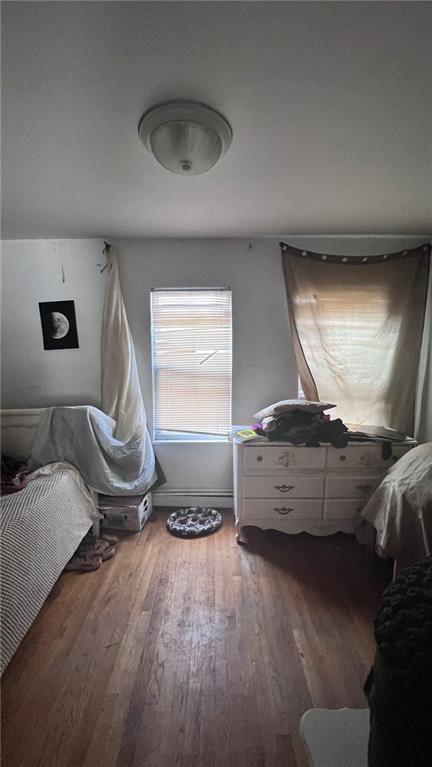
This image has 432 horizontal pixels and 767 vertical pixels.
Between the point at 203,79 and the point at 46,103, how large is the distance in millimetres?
553

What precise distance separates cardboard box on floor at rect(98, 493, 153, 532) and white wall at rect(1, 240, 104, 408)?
0.82 meters

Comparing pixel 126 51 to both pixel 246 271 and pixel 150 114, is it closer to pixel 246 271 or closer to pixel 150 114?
pixel 150 114

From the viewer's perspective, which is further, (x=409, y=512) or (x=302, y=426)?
(x=302, y=426)

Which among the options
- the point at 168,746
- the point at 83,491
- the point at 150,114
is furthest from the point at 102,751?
the point at 150,114

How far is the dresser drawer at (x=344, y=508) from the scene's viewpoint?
2246mm

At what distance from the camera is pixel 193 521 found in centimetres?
257

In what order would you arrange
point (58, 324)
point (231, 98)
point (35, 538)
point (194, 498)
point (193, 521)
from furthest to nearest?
point (194, 498) → point (58, 324) → point (193, 521) → point (35, 538) → point (231, 98)

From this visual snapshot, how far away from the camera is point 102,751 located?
3.67 feet

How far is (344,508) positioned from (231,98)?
2.32m

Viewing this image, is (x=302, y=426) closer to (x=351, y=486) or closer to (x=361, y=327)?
(x=351, y=486)

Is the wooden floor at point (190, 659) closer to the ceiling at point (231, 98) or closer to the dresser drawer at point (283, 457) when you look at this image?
the dresser drawer at point (283, 457)

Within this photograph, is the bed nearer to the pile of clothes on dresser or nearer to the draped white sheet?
the pile of clothes on dresser

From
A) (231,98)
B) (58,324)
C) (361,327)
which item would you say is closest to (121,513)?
(58,324)

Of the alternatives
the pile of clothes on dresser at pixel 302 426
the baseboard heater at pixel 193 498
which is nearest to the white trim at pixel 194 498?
the baseboard heater at pixel 193 498
